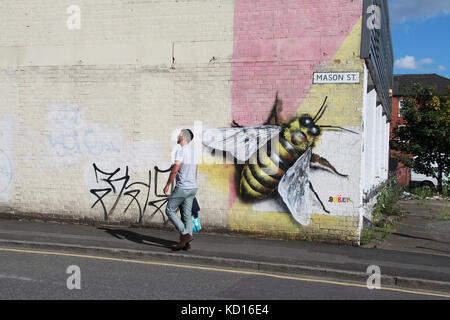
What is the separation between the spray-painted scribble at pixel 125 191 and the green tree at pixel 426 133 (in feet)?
60.5

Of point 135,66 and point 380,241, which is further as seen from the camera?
point 135,66

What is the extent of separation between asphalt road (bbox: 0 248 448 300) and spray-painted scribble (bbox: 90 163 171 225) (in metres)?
2.69

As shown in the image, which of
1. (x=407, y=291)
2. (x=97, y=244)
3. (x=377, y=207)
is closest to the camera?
(x=407, y=291)

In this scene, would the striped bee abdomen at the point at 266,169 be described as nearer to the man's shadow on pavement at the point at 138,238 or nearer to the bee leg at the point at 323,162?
the bee leg at the point at 323,162

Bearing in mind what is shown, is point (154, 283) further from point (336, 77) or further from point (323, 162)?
point (336, 77)

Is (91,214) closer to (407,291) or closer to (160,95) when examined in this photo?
Result: (160,95)

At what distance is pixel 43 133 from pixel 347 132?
666 centimetres

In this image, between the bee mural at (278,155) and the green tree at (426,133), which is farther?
the green tree at (426,133)

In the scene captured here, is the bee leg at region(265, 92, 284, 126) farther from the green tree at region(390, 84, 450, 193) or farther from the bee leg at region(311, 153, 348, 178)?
the green tree at region(390, 84, 450, 193)

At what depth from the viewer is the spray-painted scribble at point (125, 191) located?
377 inches

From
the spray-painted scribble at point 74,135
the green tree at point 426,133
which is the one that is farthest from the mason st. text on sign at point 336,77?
the green tree at point 426,133

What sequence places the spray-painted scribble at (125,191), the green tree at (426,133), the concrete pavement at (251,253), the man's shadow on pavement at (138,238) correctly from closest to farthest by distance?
1. the concrete pavement at (251,253)
2. the man's shadow on pavement at (138,238)
3. the spray-painted scribble at (125,191)
4. the green tree at (426,133)

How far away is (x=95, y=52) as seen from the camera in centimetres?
986
